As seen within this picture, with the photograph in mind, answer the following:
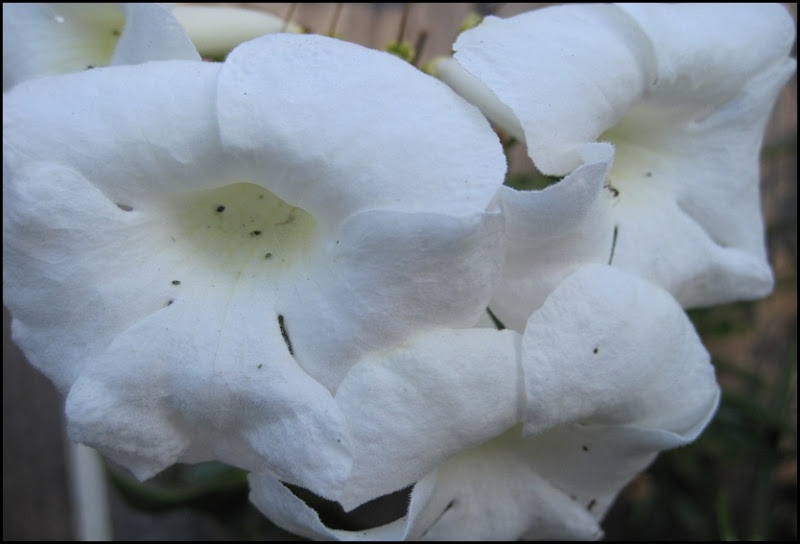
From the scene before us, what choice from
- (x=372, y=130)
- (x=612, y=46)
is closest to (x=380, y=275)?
(x=372, y=130)

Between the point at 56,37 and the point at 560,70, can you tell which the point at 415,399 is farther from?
the point at 56,37

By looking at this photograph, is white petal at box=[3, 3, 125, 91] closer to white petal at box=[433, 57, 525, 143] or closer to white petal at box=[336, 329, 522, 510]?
white petal at box=[433, 57, 525, 143]

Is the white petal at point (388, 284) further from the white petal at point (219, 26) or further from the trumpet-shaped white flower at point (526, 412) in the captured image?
the white petal at point (219, 26)

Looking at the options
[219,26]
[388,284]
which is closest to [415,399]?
[388,284]

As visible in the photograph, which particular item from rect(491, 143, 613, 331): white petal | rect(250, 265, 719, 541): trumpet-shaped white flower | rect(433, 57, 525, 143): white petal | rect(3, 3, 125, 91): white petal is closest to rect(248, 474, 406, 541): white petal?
rect(250, 265, 719, 541): trumpet-shaped white flower

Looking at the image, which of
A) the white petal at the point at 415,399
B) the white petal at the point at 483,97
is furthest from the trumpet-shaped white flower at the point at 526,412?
the white petal at the point at 483,97

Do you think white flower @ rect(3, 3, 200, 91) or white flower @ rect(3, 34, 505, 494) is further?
white flower @ rect(3, 3, 200, 91)

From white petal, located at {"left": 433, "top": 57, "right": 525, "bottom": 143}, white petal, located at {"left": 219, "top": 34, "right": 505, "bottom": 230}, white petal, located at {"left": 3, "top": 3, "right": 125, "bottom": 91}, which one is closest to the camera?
white petal, located at {"left": 219, "top": 34, "right": 505, "bottom": 230}
